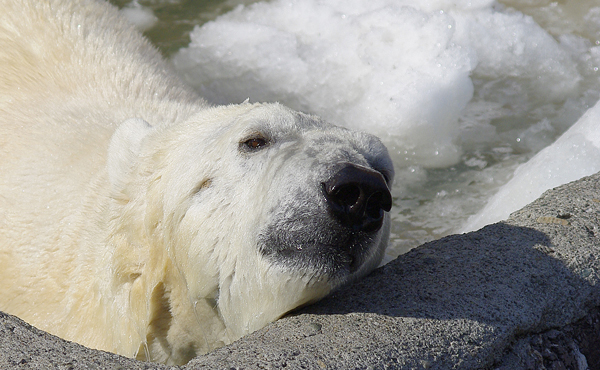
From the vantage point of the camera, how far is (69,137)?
8.89 ft

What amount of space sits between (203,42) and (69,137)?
9.44 feet

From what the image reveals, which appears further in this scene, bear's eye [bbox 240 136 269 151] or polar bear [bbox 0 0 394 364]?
bear's eye [bbox 240 136 269 151]

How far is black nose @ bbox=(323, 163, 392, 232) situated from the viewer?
63.8 inches

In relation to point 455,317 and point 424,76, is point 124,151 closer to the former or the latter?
point 455,317

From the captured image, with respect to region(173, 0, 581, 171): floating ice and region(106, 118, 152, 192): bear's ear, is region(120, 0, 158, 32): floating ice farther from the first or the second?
region(106, 118, 152, 192): bear's ear

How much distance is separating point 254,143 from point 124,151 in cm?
53

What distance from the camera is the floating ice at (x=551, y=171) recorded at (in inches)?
133

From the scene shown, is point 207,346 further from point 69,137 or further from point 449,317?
point 69,137

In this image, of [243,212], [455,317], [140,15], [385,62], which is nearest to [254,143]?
[243,212]

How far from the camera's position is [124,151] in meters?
2.27

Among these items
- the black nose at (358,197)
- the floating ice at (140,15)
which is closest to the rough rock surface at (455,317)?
the black nose at (358,197)

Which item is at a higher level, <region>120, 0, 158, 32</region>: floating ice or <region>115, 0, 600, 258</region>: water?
<region>120, 0, 158, 32</region>: floating ice

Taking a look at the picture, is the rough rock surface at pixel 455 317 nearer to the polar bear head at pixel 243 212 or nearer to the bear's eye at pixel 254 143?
the polar bear head at pixel 243 212

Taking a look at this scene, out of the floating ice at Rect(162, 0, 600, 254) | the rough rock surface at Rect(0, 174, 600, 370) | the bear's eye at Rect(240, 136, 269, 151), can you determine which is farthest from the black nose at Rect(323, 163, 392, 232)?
the floating ice at Rect(162, 0, 600, 254)
